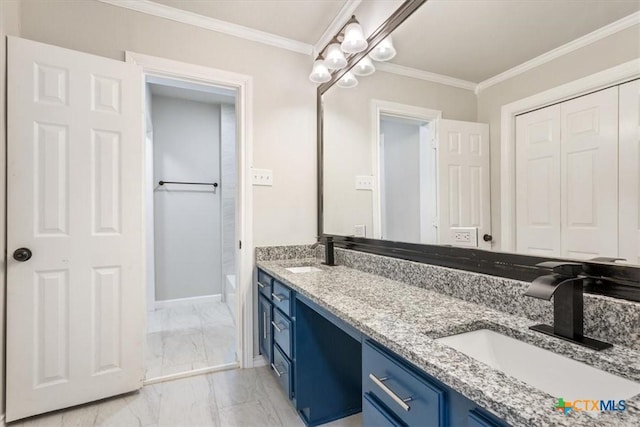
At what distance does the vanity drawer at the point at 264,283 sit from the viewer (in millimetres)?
1991

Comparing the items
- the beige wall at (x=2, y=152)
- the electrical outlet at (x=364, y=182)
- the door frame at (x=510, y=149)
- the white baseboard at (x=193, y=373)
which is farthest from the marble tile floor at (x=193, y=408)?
the electrical outlet at (x=364, y=182)

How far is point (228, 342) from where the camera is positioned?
2678 mm

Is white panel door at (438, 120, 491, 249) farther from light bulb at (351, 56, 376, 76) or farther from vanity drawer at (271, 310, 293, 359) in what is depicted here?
vanity drawer at (271, 310, 293, 359)

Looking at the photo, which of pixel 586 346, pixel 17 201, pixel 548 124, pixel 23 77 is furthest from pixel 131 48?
pixel 586 346

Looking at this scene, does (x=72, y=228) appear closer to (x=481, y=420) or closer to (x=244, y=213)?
(x=244, y=213)

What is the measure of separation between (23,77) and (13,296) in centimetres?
113

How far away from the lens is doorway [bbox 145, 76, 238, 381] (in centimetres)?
353

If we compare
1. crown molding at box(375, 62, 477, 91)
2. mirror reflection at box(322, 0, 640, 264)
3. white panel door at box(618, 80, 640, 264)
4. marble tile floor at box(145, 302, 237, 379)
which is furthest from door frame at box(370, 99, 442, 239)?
marble tile floor at box(145, 302, 237, 379)

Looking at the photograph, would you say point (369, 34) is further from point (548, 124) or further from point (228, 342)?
point (228, 342)

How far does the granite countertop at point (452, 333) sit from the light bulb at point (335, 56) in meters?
1.43

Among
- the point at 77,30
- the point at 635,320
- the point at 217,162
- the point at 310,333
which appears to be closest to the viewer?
the point at 635,320

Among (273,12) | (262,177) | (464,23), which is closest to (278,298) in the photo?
(262,177)

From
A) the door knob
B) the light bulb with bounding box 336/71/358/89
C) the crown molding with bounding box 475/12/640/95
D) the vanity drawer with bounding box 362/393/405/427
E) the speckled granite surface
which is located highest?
the light bulb with bounding box 336/71/358/89

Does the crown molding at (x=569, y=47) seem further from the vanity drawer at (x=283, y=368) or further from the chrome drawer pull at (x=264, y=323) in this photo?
the chrome drawer pull at (x=264, y=323)
